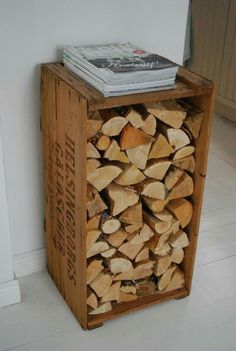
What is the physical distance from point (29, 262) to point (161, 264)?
0.54m

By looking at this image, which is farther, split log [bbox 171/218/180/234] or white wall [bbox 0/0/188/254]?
split log [bbox 171/218/180/234]

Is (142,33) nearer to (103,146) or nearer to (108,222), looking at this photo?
(103,146)

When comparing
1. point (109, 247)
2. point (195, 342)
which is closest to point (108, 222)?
point (109, 247)

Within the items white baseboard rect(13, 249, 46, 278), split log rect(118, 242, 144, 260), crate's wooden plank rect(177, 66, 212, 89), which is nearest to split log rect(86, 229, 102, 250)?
split log rect(118, 242, 144, 260)

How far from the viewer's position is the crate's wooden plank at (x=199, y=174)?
1.42 m

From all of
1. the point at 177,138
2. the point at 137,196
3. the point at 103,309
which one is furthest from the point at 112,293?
the point at 177,138

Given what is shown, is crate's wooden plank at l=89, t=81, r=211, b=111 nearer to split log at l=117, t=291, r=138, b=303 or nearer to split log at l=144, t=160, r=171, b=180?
split log at l=144, t=160, r=171, b=180

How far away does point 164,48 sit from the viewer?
1679 mm

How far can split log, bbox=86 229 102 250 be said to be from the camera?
4.68 feet

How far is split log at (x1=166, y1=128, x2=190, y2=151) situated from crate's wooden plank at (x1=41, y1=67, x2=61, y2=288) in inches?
14.6

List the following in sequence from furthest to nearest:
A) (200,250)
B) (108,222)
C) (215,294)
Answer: (200,250) < (215,294) < (108,222)

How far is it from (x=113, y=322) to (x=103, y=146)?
0.67m

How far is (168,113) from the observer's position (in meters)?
1.38

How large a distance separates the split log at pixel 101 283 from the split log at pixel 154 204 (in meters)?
0.27
